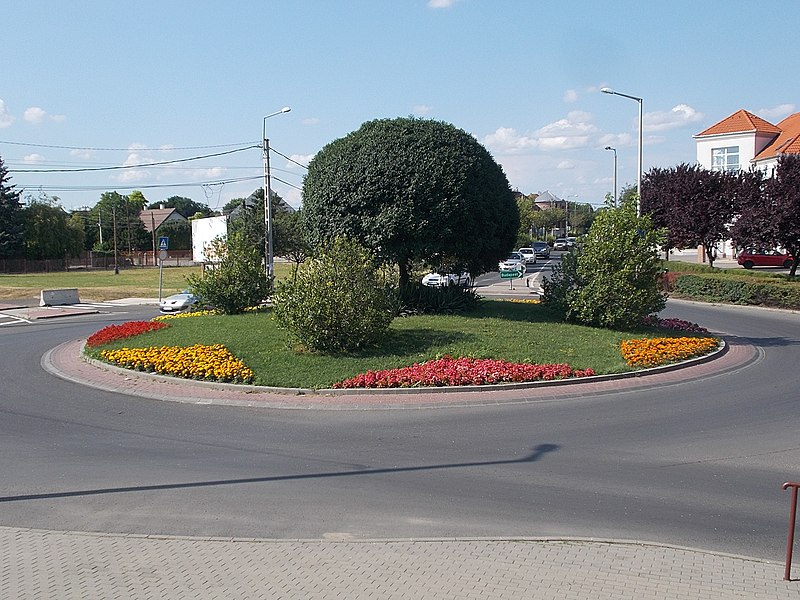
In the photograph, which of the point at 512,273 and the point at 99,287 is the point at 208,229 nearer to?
the point at 99,287

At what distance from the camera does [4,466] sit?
9.70 metres

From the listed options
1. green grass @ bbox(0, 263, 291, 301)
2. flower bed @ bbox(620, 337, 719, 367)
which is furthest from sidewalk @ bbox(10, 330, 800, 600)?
green grass @ bbox(0, 263, 291, 301)

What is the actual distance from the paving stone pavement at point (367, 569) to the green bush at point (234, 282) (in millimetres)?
15777

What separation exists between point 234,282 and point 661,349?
41.1 feet

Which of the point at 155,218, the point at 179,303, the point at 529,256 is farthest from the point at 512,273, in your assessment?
the point at 155,218

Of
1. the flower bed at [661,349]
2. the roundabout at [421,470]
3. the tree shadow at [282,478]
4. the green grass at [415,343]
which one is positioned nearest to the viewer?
the roundabout at [421,470]

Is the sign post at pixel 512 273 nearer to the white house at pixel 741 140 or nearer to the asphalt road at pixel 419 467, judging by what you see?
the white house at pixel 741 140

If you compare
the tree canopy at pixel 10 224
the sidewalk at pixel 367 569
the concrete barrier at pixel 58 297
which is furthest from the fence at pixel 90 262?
the sidewalk at pixel 367 569

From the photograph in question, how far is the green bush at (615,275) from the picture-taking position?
19.7m

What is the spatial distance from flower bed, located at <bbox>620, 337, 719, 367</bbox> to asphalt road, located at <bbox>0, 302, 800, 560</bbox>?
6.78 ft

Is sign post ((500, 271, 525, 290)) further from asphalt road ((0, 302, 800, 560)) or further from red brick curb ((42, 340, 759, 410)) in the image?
asphalt road ((0, 302, 800, 560))

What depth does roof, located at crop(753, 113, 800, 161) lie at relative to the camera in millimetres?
54219

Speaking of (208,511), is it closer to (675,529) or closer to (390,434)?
(390,434)

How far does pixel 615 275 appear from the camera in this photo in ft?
64.8
